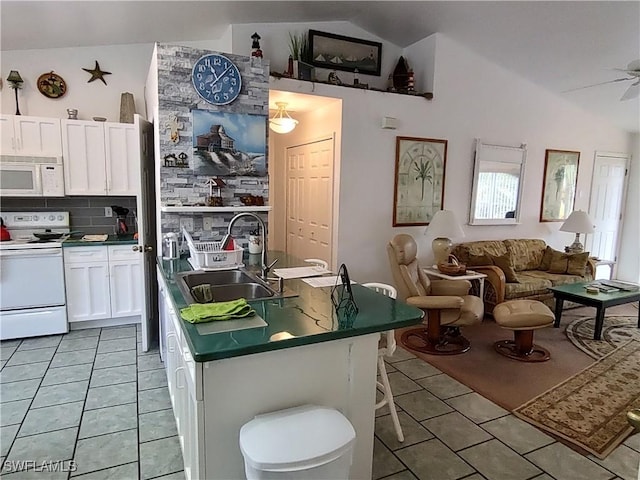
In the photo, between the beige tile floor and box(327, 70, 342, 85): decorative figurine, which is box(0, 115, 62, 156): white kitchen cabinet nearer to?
the beige tile floor

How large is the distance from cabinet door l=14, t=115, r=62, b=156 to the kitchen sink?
7.97 ft

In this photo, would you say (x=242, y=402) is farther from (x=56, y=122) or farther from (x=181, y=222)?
(x=56, y=122)

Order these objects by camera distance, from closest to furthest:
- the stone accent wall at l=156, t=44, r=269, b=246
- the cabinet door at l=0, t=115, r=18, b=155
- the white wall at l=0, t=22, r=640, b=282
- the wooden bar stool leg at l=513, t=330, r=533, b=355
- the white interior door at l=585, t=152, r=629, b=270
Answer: the stone accent wall at l=156, t=44, r=269, b=246, the wooden bar stool leg at l=513, t=330, r=533, b=355, the cabinet door at l=0, t=115, r=18, b=155, the white wall at l=0, t=22, r=640, b=282, the white interior door at l=585, t=152, r=629, b=270

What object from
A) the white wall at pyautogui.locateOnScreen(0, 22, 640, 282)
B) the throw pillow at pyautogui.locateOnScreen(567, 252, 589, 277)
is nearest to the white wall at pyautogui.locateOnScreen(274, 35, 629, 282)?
the white wall at pyautogui.locateOnScreen(0, 22, 640, 282)

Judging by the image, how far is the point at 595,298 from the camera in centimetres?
401

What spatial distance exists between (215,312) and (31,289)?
9.80 ft

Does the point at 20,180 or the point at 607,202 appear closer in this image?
the point at 20,180

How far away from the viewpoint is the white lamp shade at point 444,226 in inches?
174

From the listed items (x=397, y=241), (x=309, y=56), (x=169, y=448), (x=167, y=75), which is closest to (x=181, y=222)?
(x=167, y=75)

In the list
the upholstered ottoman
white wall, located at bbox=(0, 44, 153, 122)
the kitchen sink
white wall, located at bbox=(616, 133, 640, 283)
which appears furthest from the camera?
white wall, located at bbox=(616, 133, 640, 283)

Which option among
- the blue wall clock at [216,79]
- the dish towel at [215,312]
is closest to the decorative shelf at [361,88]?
the blue wall clock at [216,79]

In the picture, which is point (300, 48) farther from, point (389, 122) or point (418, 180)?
point (418, 180)

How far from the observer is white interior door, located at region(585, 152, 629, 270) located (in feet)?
20.4

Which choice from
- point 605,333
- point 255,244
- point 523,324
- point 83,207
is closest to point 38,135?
point 83,207
